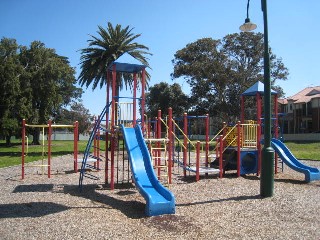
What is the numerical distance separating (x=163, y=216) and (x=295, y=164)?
8.18 metres

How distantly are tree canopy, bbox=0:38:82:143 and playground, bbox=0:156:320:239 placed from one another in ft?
67.8

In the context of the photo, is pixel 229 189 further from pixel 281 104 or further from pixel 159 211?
pixel 281 104

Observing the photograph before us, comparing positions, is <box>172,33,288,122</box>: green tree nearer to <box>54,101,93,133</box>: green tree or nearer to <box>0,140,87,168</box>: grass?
<box>0,140,87,168</box>: grass

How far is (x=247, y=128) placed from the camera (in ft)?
49.2

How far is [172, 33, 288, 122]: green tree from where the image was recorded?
137ft

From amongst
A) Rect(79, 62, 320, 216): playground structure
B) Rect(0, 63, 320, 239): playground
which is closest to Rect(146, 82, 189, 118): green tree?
Rect(79, 62, 320, 216): playground structure

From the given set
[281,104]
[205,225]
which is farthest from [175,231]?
[281,104]

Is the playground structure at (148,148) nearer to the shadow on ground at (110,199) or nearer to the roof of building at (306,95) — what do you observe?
the shadow on ground at (110,199)

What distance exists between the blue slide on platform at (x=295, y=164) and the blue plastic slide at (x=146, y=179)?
6481mm

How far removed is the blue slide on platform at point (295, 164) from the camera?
12.8 metres

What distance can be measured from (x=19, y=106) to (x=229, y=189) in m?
25.7

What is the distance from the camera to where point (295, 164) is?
45.2ft

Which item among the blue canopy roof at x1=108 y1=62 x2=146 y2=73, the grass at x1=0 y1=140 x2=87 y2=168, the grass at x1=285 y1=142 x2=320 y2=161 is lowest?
the grass at x1=0 y1=140 x2=87 y2=168

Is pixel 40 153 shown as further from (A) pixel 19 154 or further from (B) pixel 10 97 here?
(B) pixel 10 97
